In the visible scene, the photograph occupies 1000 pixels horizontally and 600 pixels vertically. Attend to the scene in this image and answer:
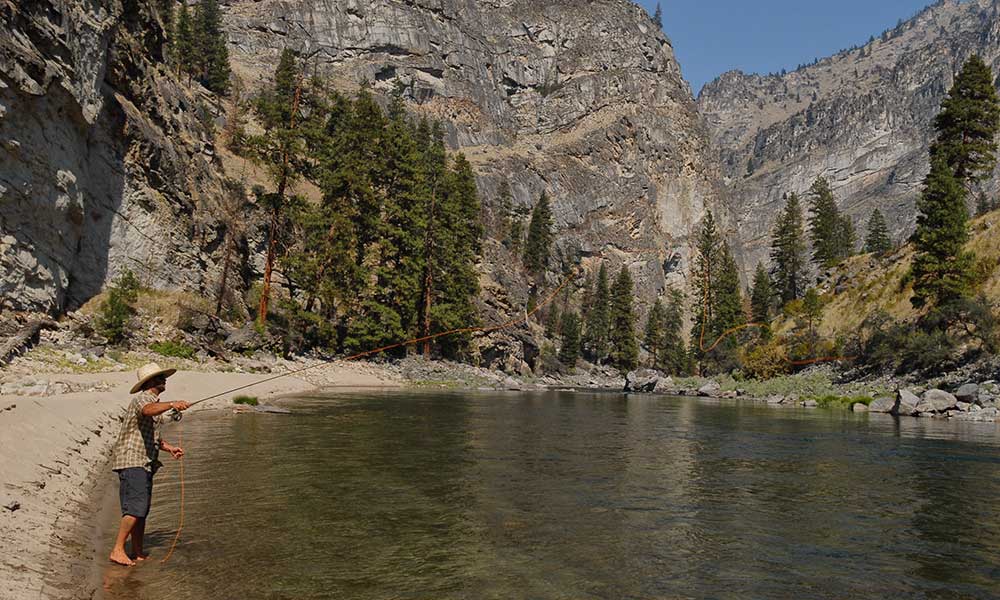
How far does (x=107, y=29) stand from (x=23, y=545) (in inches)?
1162

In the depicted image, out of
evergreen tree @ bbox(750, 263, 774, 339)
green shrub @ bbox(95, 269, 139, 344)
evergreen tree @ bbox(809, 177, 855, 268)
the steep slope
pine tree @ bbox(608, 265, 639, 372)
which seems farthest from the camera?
the steep slope

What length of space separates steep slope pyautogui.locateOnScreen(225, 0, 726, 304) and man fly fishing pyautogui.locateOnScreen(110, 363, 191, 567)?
112m

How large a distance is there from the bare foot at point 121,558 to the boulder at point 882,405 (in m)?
30.2

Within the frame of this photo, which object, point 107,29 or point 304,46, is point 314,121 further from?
point 304,46

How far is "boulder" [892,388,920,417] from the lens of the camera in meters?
26.6

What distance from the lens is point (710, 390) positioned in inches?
1895

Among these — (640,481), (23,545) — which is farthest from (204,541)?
(640,481)

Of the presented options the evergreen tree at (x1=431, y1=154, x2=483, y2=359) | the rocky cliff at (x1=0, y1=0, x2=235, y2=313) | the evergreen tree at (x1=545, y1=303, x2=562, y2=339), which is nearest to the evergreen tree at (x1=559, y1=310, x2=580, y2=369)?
the evergreen tree at (x1=545, y1=303, x2=562, y2=339)

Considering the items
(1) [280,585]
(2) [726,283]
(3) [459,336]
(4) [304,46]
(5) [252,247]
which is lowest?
(1) [280,585]

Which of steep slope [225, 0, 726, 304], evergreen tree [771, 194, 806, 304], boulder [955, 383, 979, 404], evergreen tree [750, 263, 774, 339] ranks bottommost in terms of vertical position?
boulder [955, 383, 979, 404]

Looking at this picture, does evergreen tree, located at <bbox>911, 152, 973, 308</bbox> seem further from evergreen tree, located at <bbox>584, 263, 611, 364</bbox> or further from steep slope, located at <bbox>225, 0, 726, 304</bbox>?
steep slope, located at <bbox>225, 0, 726, 304</bbox>

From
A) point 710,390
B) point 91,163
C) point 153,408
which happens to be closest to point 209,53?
point 91,163

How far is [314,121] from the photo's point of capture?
146 feet

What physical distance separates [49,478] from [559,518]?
6572 millimetres
